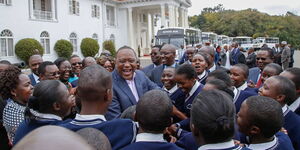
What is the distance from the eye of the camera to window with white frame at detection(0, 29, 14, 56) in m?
19.1

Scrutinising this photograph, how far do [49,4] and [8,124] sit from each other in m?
22.7

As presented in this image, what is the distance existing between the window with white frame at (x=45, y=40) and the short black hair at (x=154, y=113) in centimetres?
2210

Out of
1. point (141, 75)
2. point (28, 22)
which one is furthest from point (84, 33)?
point (141, 75)

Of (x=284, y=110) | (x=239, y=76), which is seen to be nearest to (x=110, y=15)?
(x=239, y=76)

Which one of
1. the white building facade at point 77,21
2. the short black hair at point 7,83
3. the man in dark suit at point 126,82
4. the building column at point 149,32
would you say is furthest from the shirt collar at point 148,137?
the building column at point 149,32

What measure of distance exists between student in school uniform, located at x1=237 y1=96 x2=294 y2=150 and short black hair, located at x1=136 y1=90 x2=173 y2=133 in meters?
0.61

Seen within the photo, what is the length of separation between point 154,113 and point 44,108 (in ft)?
3.18

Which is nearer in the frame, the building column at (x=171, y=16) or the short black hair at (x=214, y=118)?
the short black hair at (x=214, y=118)

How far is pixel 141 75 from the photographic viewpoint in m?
3.55

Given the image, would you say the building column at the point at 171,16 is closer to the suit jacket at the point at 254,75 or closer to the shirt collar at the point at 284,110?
the suit jacket at the point at 254,75

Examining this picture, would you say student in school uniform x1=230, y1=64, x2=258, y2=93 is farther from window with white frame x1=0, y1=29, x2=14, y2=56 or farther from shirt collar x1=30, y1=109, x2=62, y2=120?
window with white frame x1=0, y1=29, x2=14, y2=56

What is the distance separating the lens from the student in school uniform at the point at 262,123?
2.08m

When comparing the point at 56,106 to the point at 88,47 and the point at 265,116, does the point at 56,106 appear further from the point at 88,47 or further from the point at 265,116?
the point at 88,47

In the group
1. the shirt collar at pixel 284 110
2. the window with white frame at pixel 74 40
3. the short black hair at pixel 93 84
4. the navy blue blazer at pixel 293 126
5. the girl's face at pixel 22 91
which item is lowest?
the navy blue blazer at pixel 293 126
